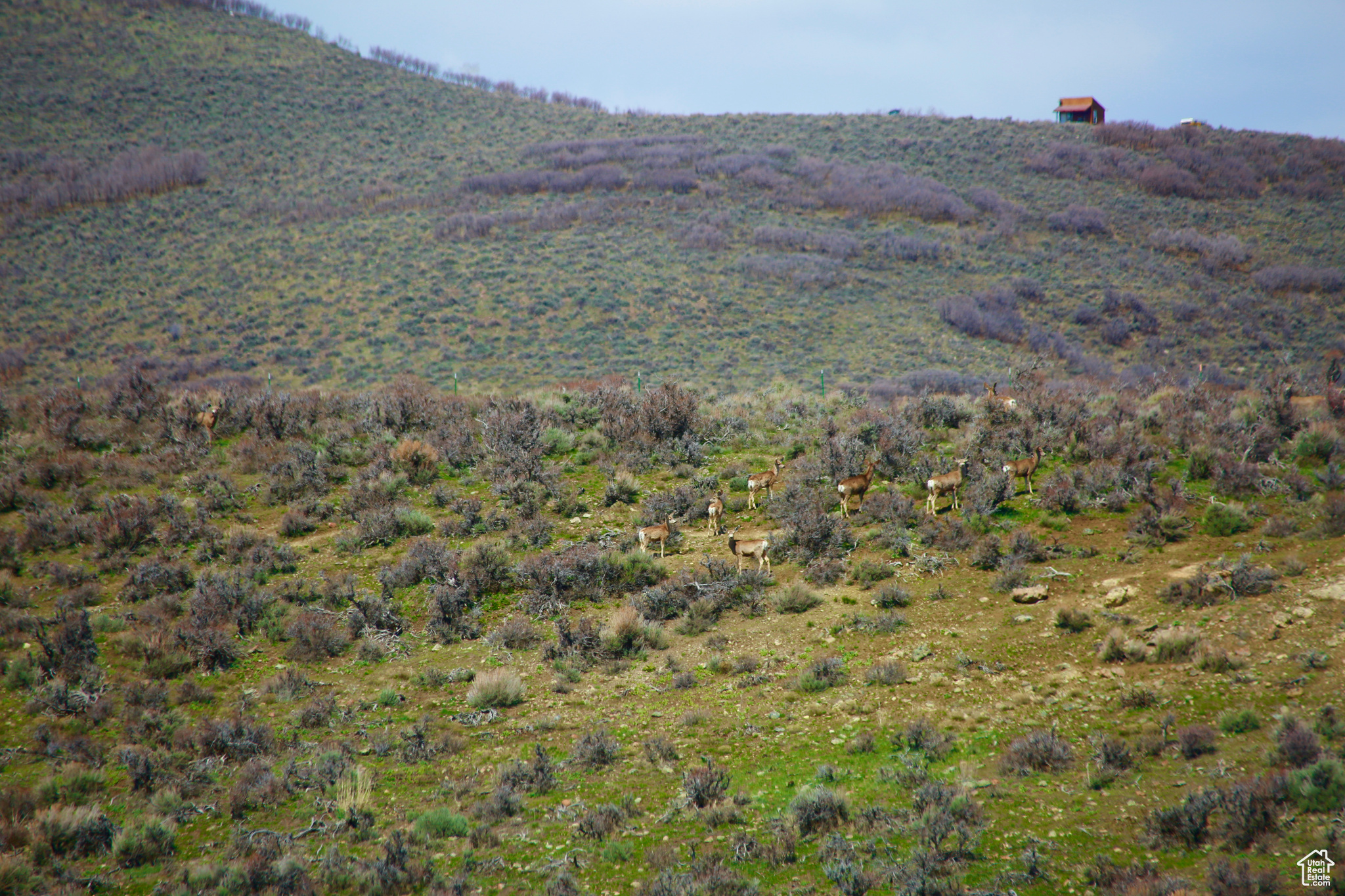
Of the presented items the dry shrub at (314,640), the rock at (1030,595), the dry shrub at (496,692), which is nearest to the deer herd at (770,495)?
the rock at (1030,595)

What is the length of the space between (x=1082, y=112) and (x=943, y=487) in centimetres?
6788

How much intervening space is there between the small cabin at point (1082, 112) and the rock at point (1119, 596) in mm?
68771

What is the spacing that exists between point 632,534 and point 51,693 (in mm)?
8269

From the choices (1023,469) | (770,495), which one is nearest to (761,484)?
(770,495)

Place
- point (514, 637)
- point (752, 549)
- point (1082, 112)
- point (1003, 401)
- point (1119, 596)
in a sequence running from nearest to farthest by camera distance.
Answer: point (1119, 596)
point (514, 637)
point (752, 549)
point (1003, 401)
point (1082, 112)

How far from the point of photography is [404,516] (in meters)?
13.9

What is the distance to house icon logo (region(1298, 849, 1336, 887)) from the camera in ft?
17.4

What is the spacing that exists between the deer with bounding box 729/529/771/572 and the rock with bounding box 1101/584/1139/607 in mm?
4694

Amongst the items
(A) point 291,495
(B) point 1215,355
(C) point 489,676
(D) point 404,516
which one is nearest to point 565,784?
(C) point 489,676

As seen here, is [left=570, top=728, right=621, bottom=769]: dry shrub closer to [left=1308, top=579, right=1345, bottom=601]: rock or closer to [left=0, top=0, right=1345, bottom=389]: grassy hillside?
[left=1308, top=579, right=1345, bottom=601]: rock

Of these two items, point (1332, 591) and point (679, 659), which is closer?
point (1332, 591)

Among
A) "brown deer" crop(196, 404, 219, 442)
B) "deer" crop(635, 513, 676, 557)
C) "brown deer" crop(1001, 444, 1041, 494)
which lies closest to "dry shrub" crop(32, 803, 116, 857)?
"deer" crop(635, 513, 676, 557)

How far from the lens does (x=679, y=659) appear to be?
33.8 ft

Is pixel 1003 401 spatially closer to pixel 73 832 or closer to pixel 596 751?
pixel 596 751
